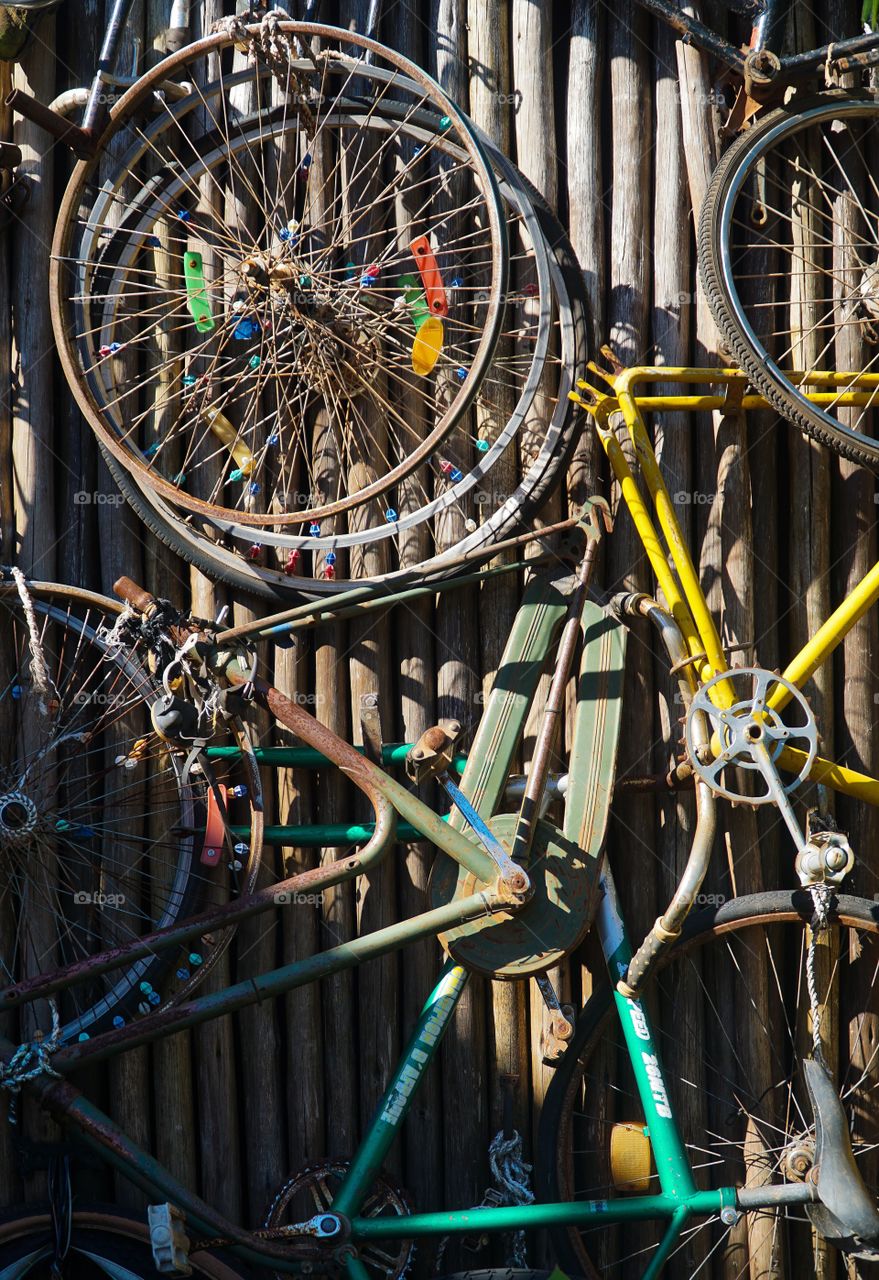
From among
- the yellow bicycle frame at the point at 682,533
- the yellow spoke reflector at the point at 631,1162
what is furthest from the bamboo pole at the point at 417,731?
the yellow bicycle frame at the point at 682,533

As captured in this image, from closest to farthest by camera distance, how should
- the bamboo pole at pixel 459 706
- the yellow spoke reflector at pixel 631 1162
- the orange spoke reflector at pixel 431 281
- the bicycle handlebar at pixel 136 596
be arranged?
the bicycle handlebar at pixel 136 596
the yellow spoke reflector at pixel 631 1162
the bamboo pole at pixel 459 706
the orange spoke reflector at pixel 431 281

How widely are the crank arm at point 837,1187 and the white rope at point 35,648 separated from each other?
2.89 m

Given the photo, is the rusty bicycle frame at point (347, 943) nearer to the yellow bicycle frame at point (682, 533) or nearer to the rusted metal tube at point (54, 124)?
the yellow bicycle frame at point (682, 533)

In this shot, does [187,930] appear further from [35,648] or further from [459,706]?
[459,706]

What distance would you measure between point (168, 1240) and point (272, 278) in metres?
3.24

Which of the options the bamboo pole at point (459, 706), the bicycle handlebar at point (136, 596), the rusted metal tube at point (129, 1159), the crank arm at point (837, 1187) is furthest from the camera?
the bamboo pole at point (459, 706)

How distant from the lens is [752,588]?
5.20 metres

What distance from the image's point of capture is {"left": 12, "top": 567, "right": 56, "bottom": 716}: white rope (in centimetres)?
472

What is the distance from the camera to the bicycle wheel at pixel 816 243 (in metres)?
5.14

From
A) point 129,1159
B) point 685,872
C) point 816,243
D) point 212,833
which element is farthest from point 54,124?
point 129,1159

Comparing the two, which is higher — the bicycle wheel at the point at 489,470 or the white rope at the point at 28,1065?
the bicycle wheel at the point at 489,470

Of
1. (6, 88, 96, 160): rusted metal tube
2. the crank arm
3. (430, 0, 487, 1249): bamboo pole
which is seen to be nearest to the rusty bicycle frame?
(430, 0, 487, 1249): bamboo pole

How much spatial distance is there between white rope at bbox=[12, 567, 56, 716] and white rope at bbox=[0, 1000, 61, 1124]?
1.19 m

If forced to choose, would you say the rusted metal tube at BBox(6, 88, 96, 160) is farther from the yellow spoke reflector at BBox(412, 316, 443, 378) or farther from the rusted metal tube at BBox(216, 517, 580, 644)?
the rusted metal tube at BBox(216, 517, 580, 644)
